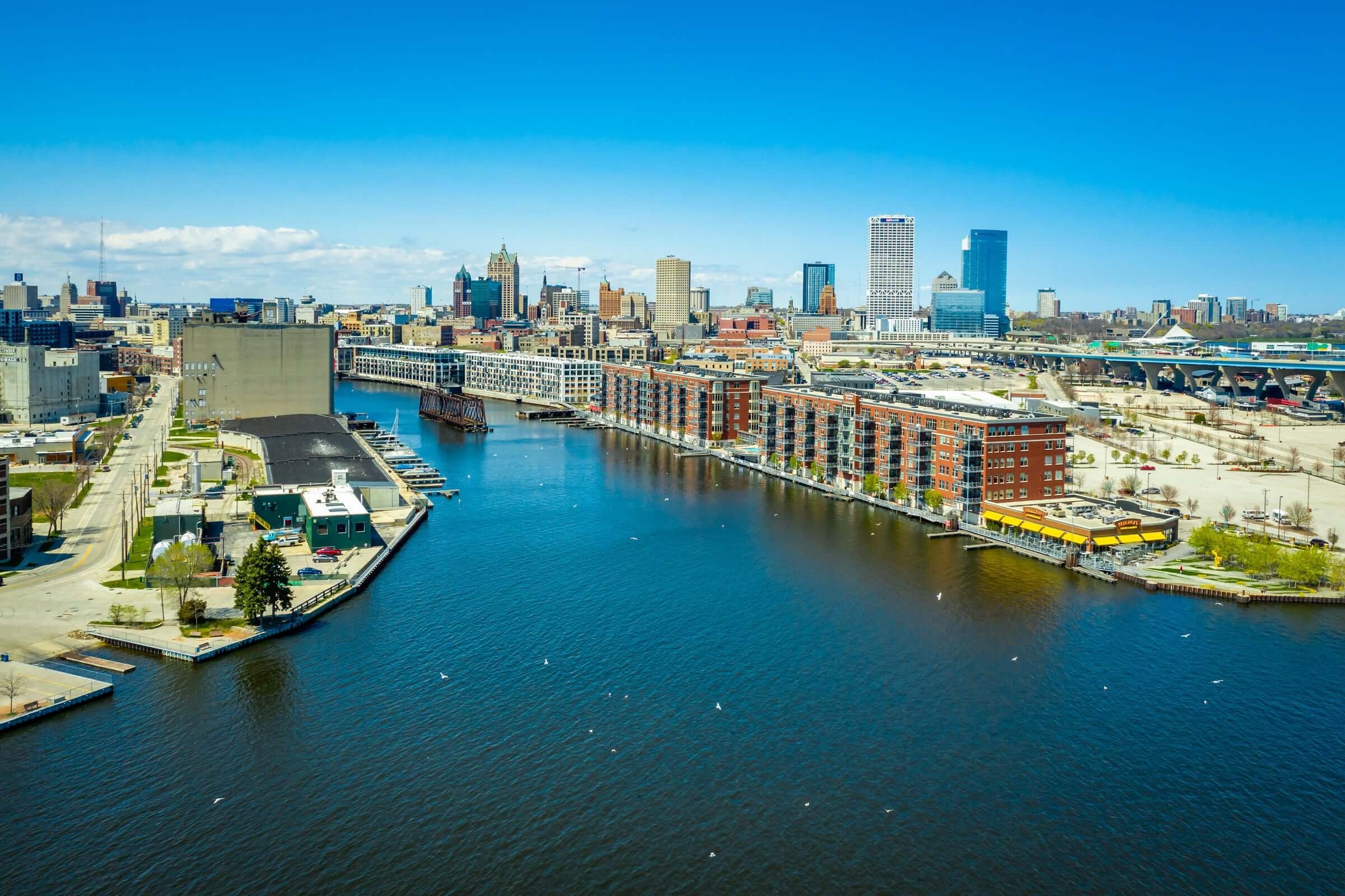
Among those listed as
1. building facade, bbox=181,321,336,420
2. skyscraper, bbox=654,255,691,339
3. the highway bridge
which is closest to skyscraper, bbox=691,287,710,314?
skyscraper, bbox=654,255,691,339

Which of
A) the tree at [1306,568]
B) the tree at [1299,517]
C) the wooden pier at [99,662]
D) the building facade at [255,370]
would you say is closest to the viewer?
the wooden pier at [99,662]

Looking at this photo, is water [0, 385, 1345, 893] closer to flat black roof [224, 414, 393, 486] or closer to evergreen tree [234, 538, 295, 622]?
evergreen tree [234, 538, 295, 622]

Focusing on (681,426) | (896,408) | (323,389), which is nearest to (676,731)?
(896,408)

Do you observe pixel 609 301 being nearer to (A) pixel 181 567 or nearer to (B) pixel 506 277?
(B) pixel 506 277

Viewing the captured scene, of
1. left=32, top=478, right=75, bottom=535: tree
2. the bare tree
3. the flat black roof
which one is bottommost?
the bare tree

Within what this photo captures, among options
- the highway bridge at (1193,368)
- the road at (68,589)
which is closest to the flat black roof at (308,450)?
the road at (68,589)

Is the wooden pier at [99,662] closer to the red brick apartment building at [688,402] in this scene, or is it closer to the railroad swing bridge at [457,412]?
the red brick apartment building at [688,402]

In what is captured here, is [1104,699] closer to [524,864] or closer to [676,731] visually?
[676,731]
